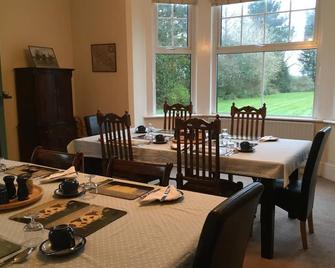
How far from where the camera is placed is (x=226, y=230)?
1.00 meters

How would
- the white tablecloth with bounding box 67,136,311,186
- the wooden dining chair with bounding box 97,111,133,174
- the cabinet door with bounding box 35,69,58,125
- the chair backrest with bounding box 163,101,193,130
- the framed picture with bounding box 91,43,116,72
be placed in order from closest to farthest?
the white tablecloth with bounding box 67,136,311,186
the wooden dining chair with bounding box 97,111,133,174
the chair backrest with bounding box 163,101,193,130
the cabinet door with bounding box 35,69,58,125
the framed picture with bounding box 91,43,116,72

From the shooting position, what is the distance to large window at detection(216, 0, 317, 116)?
450 centimetres

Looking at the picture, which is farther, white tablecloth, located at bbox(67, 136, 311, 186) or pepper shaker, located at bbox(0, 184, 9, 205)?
white tablecloth, located at bbox(67, 136, 311, 186)

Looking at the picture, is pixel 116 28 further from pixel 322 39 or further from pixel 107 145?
pixel 322 39

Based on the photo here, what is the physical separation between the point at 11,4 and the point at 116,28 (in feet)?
4.37

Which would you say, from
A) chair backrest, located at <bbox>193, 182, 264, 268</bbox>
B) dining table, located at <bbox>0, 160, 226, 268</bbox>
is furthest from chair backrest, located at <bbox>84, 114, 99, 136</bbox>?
chair backrest, located at <bbox>193, 182, 264, 268</bbox>

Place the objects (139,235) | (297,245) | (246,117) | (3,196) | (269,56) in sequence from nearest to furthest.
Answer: (139,235)
(3,196)
(297,245)
(246,117)
(269,56)

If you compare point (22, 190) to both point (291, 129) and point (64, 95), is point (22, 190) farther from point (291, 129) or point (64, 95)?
point (291, 129)

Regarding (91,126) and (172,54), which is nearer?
(91,126)

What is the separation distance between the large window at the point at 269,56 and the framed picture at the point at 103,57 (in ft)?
5.21

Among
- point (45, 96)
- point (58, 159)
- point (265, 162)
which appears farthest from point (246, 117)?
point (45, 96)

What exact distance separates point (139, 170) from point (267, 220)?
1110 millimetres

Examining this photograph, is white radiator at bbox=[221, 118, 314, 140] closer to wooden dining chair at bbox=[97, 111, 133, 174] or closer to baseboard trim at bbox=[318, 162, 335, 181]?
baseboard trim at bbox=[318, 162, 335, 181]

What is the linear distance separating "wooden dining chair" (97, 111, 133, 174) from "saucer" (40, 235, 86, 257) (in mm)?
1823
